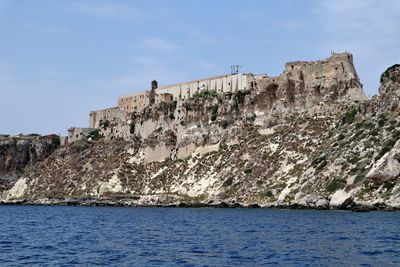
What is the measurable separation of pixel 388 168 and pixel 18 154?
94242 millimetres

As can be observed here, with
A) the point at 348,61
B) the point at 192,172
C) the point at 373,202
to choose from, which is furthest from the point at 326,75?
the point at 373,202

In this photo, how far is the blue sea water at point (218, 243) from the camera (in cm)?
3120

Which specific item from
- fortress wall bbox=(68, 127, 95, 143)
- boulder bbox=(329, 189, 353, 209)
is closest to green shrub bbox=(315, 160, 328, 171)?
boulder bbox=(329, 189, 353, 209)

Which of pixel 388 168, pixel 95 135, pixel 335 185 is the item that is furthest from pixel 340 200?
pixel 95 135

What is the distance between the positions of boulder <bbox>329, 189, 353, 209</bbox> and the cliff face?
278 feet

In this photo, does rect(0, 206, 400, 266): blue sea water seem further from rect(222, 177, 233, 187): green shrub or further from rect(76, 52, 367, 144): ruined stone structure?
rect(76, 52, 367, 144): ruined stone structure

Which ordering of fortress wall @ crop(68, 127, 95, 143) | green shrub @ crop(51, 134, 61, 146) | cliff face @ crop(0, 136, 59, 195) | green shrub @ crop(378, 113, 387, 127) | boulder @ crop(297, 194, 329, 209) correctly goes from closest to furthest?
1. boulder @ crop(297, 194, 329, 209)
2. green shrub @ crop(378, 113, 387, 127)
3. fortress wall @ crop(68, 127, 95, 143)
4. cliff face @ crop(0, 136, 59, 195)
5. green shrub @ crop(51, 134, 61, 146)

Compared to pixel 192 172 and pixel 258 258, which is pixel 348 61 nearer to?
Result: pixel 192 172

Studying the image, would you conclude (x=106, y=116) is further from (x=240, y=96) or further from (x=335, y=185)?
(x=335, y=185)

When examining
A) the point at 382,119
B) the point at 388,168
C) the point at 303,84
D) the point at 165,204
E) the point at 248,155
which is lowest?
the point at 165,204

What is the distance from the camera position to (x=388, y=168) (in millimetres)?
66188

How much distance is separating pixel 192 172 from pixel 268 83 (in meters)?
18.6

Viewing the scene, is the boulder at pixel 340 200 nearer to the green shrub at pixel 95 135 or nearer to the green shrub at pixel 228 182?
the green shrub at pixel 228 182

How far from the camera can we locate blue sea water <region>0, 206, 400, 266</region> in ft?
102
